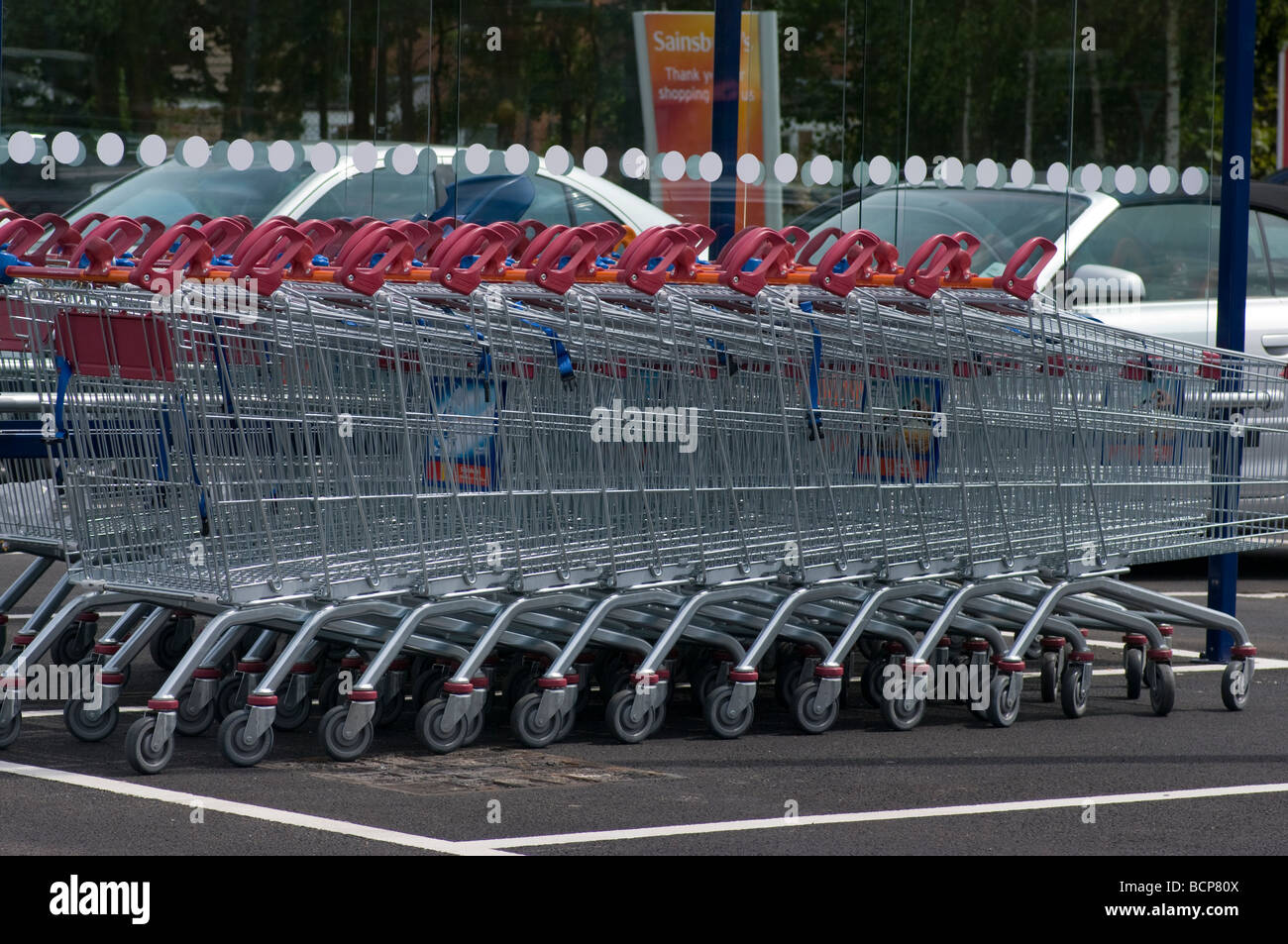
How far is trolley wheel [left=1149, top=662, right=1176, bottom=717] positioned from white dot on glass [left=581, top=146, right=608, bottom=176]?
4.16 metres

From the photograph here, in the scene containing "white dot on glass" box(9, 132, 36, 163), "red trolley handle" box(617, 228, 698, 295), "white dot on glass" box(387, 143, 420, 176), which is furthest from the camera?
"white dot on glass" box(387, 143, 420, 176)

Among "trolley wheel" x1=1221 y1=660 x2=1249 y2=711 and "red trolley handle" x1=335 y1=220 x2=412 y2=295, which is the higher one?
"red trolley handle" x1=335 y1=220 x2=412 y2=295

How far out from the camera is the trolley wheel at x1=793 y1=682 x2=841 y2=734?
245 inches

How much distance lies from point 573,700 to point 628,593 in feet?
1.21

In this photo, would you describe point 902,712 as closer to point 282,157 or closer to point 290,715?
point 290,715

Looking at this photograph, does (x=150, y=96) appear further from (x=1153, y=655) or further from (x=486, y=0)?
(x=1153, y=655)

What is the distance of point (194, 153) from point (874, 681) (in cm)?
425

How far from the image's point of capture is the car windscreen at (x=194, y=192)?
28.5 ft

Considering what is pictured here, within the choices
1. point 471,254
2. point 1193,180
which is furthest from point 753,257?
point 1193,180

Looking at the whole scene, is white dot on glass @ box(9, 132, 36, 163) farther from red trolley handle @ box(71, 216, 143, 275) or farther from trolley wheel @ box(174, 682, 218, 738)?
trolley wheel @ box(174, 682, 218, 738)

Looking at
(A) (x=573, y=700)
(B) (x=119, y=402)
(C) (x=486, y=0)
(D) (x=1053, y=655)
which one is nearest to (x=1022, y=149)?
(C) (x=486, y=0)

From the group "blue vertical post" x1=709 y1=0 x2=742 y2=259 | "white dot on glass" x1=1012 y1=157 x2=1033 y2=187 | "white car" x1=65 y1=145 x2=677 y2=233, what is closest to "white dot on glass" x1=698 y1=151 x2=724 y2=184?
"blue vertical post" x1=709 y1=0 x2=742 y2=259

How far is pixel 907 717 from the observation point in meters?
6.33

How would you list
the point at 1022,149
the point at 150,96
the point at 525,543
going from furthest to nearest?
the point at 1022,149 < the point at 150,96 < the point at 525,543
